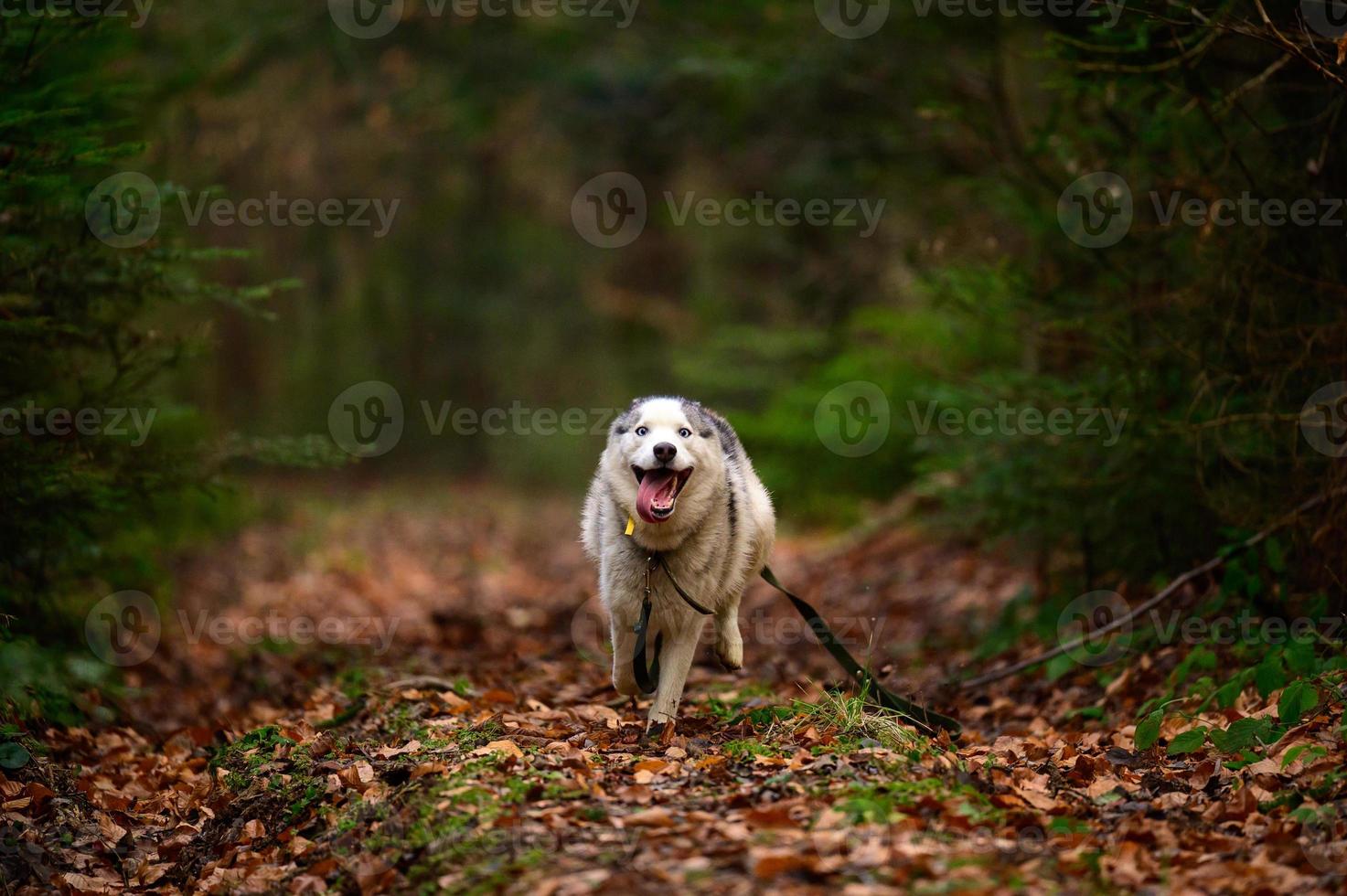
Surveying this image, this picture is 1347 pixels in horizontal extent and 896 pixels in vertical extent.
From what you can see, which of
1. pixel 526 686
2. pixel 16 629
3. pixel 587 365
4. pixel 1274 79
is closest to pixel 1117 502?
pixel 1274 79

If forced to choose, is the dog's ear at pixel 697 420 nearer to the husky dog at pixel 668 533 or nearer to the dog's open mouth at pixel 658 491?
the husky dog at pixel 668 533

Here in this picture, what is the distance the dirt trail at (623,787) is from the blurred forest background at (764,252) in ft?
3.99

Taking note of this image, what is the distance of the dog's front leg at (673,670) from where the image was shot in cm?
598

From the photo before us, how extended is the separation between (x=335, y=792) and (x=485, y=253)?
22.1 metres

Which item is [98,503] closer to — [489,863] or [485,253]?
[489,863]

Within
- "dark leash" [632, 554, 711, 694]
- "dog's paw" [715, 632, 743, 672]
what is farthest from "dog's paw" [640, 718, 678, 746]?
"dog's paw" [715, 632, 743, 672]

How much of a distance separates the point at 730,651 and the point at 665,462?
142cm

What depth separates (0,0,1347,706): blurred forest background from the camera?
6875 millimetres

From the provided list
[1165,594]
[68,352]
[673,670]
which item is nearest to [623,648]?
[673,670]

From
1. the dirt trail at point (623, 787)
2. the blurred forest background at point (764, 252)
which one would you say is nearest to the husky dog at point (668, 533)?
the dirt trail at point (623, 787)

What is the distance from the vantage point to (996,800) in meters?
4.85

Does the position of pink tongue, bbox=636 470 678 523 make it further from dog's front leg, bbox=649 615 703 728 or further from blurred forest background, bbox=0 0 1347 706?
blurred forest background, bbox=0 0 1347 706

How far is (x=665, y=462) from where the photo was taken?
5.77 meters

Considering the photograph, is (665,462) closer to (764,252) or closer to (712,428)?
(712,428)
